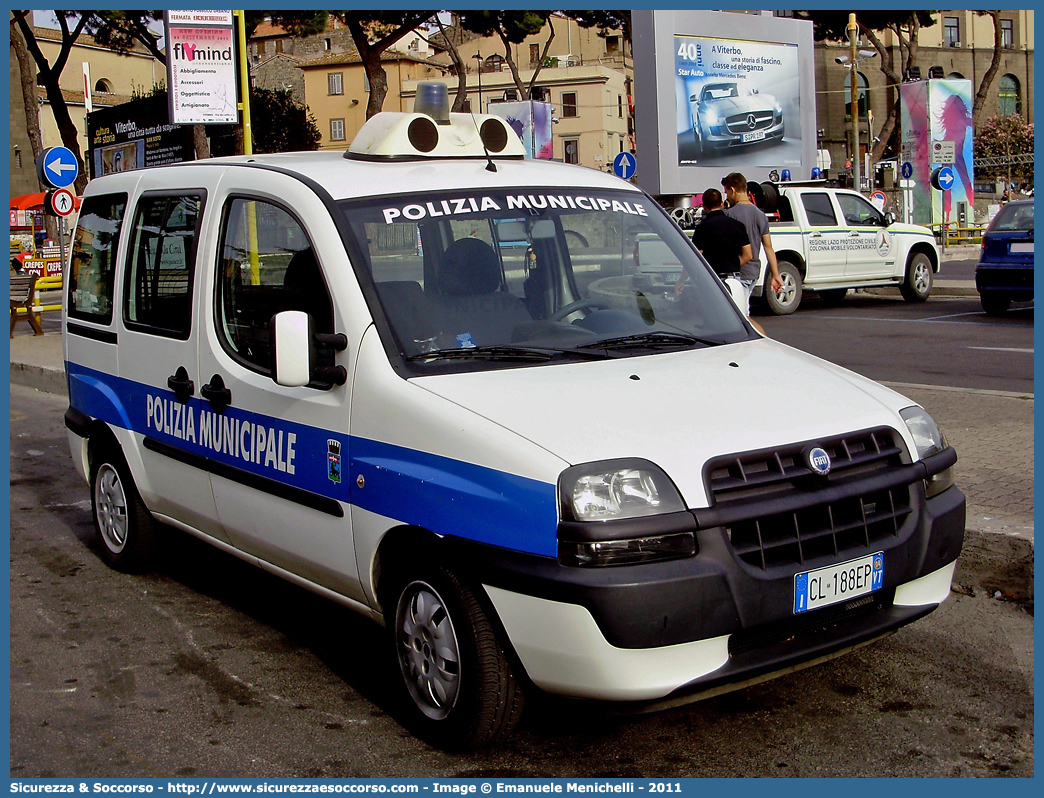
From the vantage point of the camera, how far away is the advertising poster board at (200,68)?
15.7 meters

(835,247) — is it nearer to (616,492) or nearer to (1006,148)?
(616,492)

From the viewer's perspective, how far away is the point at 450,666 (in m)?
3.62

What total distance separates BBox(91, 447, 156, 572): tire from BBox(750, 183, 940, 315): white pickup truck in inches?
516

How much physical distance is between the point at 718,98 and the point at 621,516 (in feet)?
92.4

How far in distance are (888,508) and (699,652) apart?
0.82m

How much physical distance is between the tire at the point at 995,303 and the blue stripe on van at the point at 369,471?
13810 mm

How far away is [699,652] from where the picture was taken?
3.28m

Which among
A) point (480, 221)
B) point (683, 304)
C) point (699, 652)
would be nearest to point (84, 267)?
point (480, 221)

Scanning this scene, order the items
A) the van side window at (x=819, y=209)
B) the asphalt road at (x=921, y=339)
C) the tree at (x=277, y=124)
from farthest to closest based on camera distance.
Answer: the tree at (x=277, y=124) → the van side window at (x=819, y=209) → the asphalt road at (x=921, y=339)

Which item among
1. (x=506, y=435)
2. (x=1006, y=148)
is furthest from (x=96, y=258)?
(x=1006, y=148)

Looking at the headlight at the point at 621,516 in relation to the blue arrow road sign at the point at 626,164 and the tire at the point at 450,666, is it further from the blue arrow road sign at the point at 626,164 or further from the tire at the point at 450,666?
the blue arrow road sign at the point at 626,164

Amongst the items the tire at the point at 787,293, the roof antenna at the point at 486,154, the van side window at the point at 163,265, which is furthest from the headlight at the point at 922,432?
the tire at the point at 787,293

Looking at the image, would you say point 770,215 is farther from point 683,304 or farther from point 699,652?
point 699,652

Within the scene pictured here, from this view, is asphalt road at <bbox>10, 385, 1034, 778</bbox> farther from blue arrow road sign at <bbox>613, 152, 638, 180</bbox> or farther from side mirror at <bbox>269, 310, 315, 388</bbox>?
blue arrow road sign at <bbox>613, 152, 638, 180</bbox>
